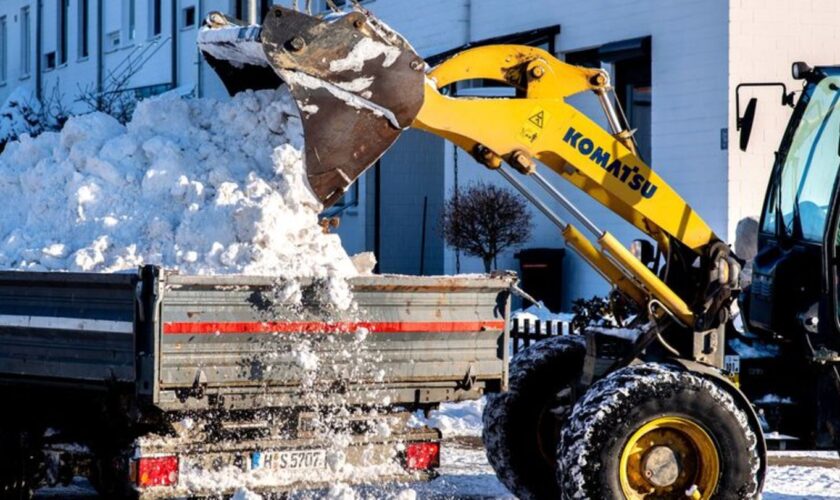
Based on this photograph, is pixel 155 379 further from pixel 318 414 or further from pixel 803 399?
pixel 803 399

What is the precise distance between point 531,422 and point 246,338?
2587 millimetres

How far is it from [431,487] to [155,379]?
320cm

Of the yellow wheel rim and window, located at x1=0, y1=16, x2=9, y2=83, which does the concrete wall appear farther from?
window, located at x1=0, y1=16, x2=9, y2=83

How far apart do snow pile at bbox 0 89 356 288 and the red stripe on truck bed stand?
11.1 inches

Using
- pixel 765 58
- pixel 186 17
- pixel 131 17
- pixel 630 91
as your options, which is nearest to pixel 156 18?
pixel 131 17

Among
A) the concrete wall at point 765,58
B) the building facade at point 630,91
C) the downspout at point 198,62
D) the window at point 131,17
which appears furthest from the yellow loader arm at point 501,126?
the window at point 131,17

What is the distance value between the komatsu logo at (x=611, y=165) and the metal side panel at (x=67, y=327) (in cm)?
272

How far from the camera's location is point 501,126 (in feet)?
28.7

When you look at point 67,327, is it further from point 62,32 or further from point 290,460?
point 62,32

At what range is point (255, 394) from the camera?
7.76m

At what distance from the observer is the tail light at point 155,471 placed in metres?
7.66

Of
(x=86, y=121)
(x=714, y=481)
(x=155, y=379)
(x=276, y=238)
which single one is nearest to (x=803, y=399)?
(x=714, y=481)

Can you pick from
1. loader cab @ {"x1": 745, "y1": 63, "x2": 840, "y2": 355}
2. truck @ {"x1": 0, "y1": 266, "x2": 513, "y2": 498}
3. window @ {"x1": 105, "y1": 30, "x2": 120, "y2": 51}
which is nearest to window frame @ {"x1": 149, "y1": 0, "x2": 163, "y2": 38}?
window @ {"x1": 105, "y1": 30, "x2": 120, "y2": 51}

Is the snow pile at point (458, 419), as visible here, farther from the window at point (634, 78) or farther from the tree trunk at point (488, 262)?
the tree trunk at point (488, 262)
